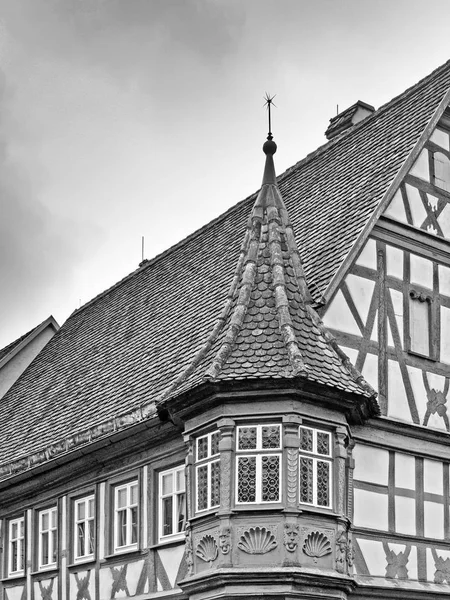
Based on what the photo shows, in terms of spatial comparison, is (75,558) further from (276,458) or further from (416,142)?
(416,142)

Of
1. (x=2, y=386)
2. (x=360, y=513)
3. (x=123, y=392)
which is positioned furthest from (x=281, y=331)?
(x=2, y=386)

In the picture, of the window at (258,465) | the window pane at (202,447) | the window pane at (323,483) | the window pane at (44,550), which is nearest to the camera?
the window at (258,465)

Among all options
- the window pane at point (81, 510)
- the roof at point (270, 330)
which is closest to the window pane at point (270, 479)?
the roof at point (270, 330)

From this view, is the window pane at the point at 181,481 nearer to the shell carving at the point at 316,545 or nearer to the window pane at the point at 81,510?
→ the shell carving at the point at 316,545

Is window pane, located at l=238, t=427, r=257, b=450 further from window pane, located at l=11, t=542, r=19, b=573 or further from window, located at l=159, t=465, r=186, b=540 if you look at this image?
window pane, located at l=11, t=542, r=19, b=573

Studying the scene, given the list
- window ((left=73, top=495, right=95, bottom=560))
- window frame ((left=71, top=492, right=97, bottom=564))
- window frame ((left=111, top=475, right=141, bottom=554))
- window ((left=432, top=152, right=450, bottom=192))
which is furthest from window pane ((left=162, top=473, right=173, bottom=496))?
window ((left=432, top=152, right=450, bottom=192))

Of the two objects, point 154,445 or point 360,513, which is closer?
point 360,513

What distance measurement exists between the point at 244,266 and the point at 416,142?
4251mm

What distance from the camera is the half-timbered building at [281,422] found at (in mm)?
19094

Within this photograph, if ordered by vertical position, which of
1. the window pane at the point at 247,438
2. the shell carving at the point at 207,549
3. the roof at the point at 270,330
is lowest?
the shell carving at the point at 207,549

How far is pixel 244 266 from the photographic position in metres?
21.1

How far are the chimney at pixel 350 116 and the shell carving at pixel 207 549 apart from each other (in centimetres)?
1339

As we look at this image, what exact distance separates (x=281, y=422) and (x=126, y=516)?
445 cm

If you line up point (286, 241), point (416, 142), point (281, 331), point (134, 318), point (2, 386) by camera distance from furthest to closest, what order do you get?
point (2, 386), point (134, 318), point (416, 142), point (286, 241), point (281, 331)
